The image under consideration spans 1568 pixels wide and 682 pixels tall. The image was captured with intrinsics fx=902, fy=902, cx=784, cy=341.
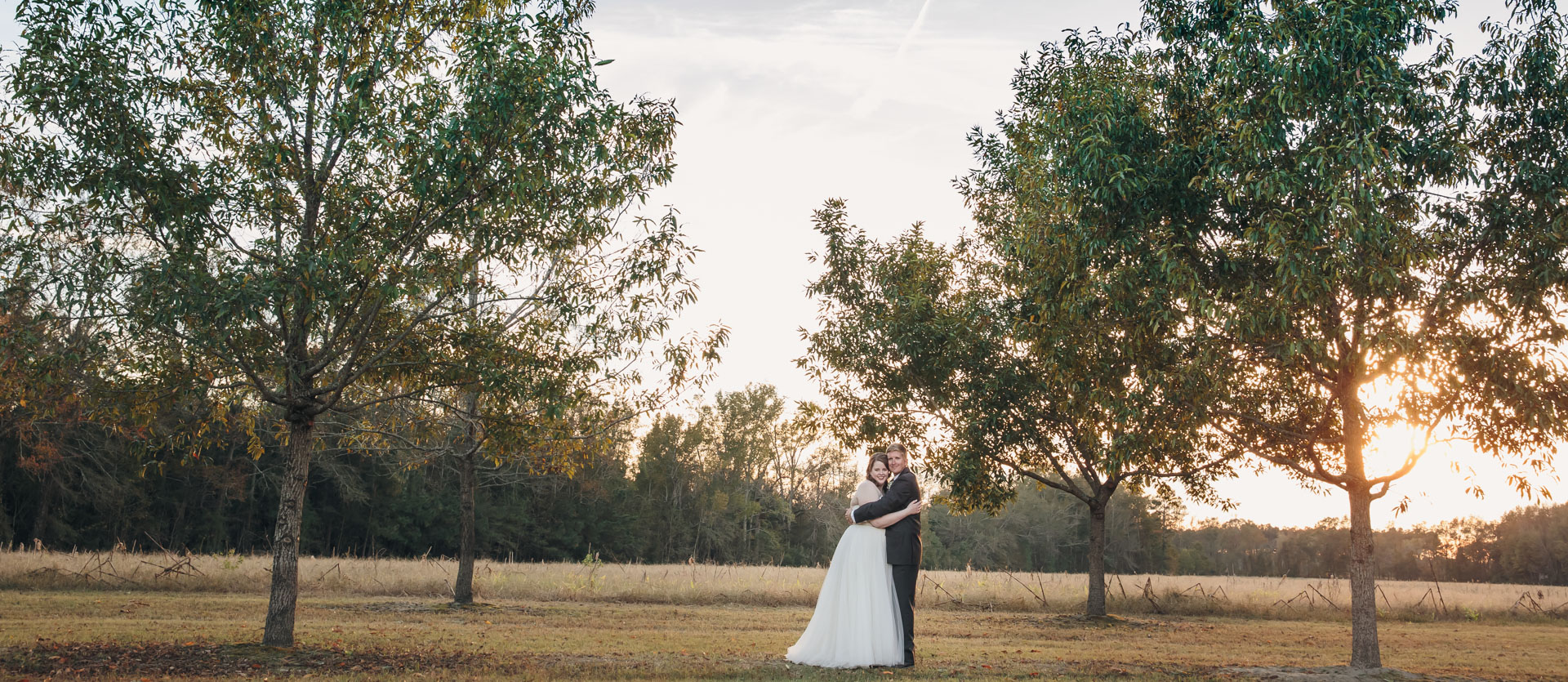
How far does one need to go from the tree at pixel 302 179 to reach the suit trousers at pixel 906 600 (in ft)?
16.1

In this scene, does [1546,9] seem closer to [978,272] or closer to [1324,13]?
[1324,13]

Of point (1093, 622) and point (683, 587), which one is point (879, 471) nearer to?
point (1093, 622)

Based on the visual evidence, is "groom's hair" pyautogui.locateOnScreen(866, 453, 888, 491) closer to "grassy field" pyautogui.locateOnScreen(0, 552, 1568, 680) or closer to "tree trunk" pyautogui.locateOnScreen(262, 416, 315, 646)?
"grassy field" pyautogui.locateOnScreen(0, 552, 1568, 680)

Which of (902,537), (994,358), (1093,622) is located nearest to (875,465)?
(902,537)

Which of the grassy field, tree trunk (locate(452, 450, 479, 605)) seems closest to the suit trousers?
the grassy field

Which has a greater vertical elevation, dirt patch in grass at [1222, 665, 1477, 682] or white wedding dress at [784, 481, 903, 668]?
white wedding dress at [784, 481, 903, 668]

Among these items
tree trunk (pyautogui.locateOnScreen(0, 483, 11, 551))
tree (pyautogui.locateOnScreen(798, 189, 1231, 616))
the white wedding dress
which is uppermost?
tree (pyautogui.locateOnScreen(798, 189, 1231, 616))

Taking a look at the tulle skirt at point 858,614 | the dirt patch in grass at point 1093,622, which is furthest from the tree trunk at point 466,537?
the dirt patch in grass at point 1093,622

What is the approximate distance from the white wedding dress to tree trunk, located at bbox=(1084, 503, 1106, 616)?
37.1ft

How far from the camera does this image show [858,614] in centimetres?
931

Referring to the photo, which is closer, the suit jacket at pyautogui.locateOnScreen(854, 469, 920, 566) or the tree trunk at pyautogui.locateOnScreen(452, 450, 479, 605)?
the suit jacket at pyautogui.locateOnScreen(854, 469, 920, 566)

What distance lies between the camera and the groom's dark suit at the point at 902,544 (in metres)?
9.24

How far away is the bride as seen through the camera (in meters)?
9.23

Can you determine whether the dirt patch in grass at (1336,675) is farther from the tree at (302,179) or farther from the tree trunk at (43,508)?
the tree trunk at (43,508)
